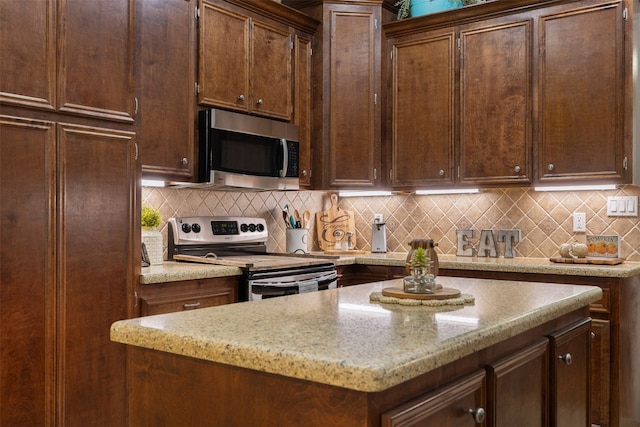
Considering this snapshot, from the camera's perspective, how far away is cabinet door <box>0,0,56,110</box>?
2.31m

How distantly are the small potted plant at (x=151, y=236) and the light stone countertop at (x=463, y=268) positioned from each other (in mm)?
63

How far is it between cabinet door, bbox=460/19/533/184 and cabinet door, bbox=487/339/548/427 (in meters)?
2.08

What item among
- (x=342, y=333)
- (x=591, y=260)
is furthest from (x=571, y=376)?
(x=591, y=260)

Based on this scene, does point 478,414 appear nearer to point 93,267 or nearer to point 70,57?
point 93,267

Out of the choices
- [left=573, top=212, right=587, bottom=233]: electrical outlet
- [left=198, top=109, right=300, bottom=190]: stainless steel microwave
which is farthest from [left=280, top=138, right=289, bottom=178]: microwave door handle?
[left=573, top=212, right=587, bottom=233]: electrical outlet

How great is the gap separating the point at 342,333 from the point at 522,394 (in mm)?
659

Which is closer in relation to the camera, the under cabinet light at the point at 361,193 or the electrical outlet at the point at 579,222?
the electrical outlet at the point at 579,222

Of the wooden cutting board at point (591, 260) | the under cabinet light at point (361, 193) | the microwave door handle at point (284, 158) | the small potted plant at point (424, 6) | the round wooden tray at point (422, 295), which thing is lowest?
the wooden cutting board at point (591, 260)

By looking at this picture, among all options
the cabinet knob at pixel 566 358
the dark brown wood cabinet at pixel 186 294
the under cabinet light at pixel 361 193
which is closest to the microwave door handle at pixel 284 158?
the under cabinet light at pixel 361 193

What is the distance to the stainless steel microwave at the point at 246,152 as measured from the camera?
135 inches

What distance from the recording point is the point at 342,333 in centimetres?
133

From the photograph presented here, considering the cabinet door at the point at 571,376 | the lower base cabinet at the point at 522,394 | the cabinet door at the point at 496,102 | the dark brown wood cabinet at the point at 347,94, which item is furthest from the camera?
the dark brown wood cabinet at the point at 347,94

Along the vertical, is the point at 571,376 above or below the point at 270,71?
below

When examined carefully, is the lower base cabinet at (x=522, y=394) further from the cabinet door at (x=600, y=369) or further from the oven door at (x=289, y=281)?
the oven door at (x=289, y=281)
